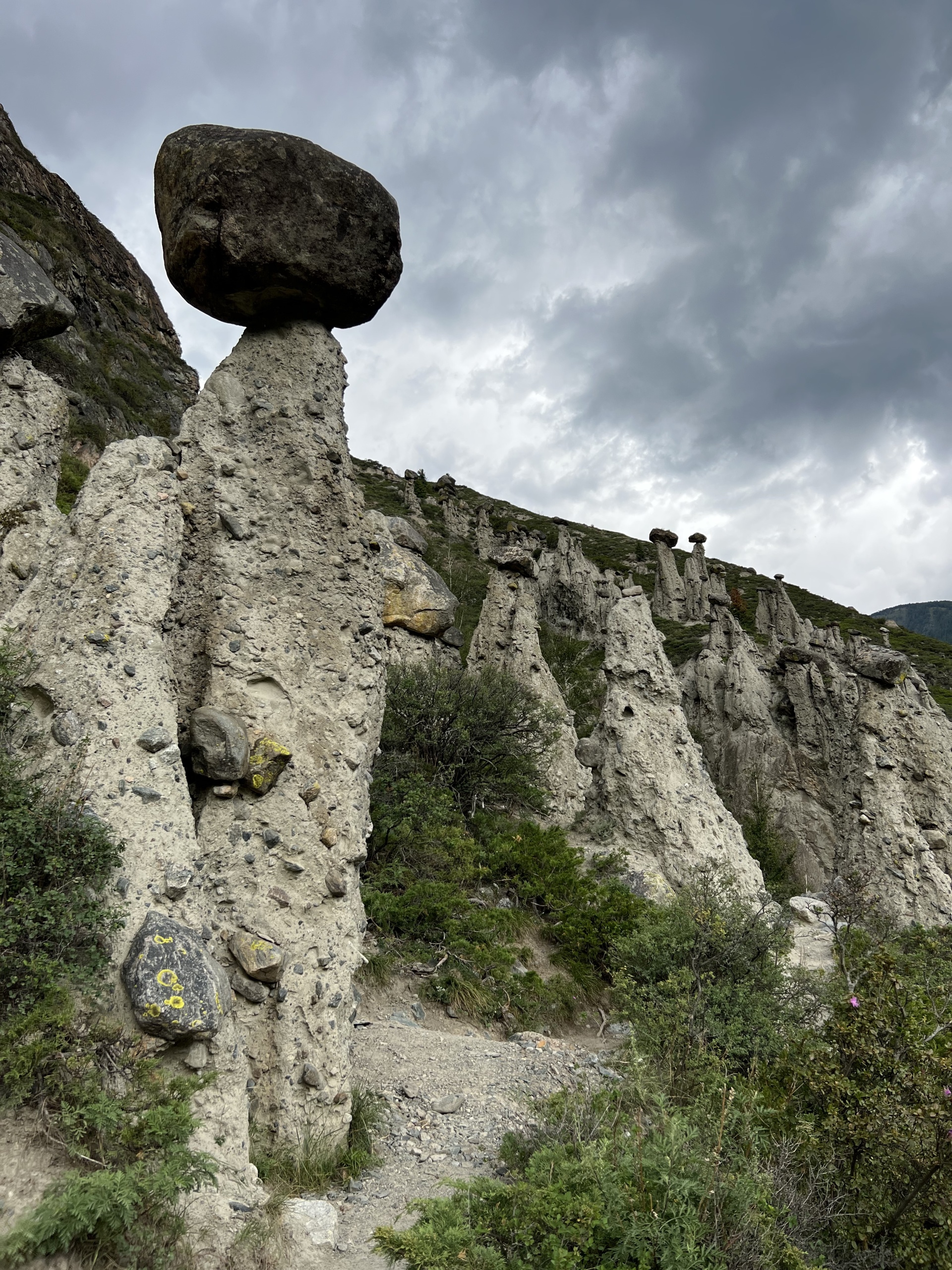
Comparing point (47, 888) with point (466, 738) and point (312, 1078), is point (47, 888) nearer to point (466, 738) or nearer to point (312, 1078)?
point (312, 1078)

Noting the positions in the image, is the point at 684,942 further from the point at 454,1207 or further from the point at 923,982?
the point at 454,1207

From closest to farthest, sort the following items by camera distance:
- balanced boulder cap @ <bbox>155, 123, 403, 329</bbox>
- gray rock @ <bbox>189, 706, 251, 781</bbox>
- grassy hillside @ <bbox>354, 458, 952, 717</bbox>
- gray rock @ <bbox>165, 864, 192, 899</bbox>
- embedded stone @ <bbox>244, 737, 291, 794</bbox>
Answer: gray rock @ <bbox>165, 864, 192, 899</bbox>, gray rock @ <bbox>189, 706, 251, 781</bbox>, embedded stone @ <bbox>244, 737, 291, 794</bbox>, balanced boulder cap @ <bbox>155, 123, 403, 329</bbox>, grassy hillside @ <bbox>354, 458, 952, 717</bbox>

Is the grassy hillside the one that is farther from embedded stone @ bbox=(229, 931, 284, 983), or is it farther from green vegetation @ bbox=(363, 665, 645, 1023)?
embedded stone @ bbox=(229, 931, 284, 983)

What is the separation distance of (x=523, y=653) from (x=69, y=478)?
10450 millimetres

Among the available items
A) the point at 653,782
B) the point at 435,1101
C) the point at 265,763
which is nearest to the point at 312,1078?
the point at 435,1101

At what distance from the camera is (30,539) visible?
6.24 metres

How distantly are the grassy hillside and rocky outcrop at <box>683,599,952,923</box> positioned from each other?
27.8 ft

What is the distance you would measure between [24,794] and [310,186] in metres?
5.48

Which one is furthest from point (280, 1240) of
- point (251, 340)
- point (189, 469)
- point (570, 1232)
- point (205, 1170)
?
point (251, 340)

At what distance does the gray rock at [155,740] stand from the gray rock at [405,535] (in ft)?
38.7

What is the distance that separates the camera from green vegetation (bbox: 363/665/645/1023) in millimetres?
7473

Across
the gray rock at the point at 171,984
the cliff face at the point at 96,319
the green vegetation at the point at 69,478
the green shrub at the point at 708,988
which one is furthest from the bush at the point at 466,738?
the cliff face at the point at 96,319

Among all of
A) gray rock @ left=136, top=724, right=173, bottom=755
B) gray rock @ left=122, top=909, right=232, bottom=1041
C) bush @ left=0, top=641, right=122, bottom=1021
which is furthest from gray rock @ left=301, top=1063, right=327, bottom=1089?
gray rock @ left=136, top=724, right=173, bottom=755

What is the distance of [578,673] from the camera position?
27938mm
